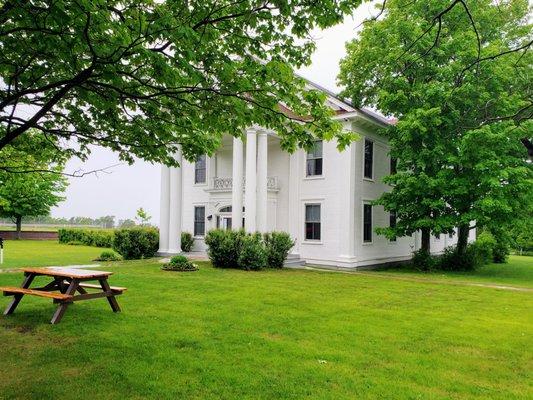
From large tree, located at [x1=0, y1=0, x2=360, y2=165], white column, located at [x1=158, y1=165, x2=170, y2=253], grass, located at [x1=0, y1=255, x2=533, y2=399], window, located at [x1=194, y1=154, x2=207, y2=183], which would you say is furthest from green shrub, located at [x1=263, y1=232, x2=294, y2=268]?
large tree, located at [x1=0, y1=0, x2=360, y2=165]

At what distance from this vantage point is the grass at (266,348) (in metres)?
4.88

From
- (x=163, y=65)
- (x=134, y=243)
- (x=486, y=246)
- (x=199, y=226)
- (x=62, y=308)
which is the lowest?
(x=62, y=308)

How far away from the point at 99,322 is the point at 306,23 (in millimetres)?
5887

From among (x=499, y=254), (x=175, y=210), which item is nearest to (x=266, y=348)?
(x=175, y=210)

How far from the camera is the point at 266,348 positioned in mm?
6383

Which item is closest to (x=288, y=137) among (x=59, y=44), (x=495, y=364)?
(x=59, y=44)

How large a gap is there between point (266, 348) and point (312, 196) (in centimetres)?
1578

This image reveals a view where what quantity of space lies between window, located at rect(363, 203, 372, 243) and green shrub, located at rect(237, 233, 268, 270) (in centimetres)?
646

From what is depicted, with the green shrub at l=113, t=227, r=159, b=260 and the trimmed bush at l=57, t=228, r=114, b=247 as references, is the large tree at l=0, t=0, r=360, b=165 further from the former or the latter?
the trimmed bush at l=57, t=228, r=114, b=247

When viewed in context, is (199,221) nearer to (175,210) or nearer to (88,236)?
(175,210)

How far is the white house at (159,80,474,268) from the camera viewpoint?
20.6m

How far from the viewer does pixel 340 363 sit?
228 inches

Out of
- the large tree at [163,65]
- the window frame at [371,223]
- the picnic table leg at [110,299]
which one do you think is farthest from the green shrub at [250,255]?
the large tree at [163,65]

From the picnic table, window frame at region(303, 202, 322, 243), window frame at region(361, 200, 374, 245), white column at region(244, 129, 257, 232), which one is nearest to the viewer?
the picnic table
